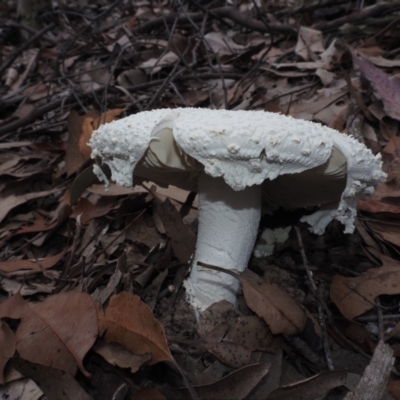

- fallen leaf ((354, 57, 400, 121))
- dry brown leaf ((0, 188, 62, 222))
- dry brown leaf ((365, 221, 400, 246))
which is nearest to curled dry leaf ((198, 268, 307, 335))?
dry brown leaf ((365, 221, 400, 246))

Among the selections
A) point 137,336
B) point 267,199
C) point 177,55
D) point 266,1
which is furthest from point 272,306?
point 266,1

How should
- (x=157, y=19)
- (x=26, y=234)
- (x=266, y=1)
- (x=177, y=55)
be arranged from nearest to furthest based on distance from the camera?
(x=26, y=234)
(x=177, y=55)
(x=157, y=19)
(x=266, y=1)

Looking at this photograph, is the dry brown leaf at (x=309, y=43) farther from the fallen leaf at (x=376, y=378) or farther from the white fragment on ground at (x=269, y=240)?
the fallen leaf at (x=376, y=378)

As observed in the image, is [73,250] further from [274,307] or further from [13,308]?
[274,307]

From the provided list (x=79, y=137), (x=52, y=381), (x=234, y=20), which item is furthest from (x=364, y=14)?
(x=52, y=381)

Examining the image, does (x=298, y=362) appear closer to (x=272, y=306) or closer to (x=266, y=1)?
(x=272, y=306)

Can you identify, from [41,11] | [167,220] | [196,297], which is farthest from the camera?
[41,11]

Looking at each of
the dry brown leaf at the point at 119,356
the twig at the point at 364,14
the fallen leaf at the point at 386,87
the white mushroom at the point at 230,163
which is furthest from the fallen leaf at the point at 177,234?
the twig at the point at 364,14
